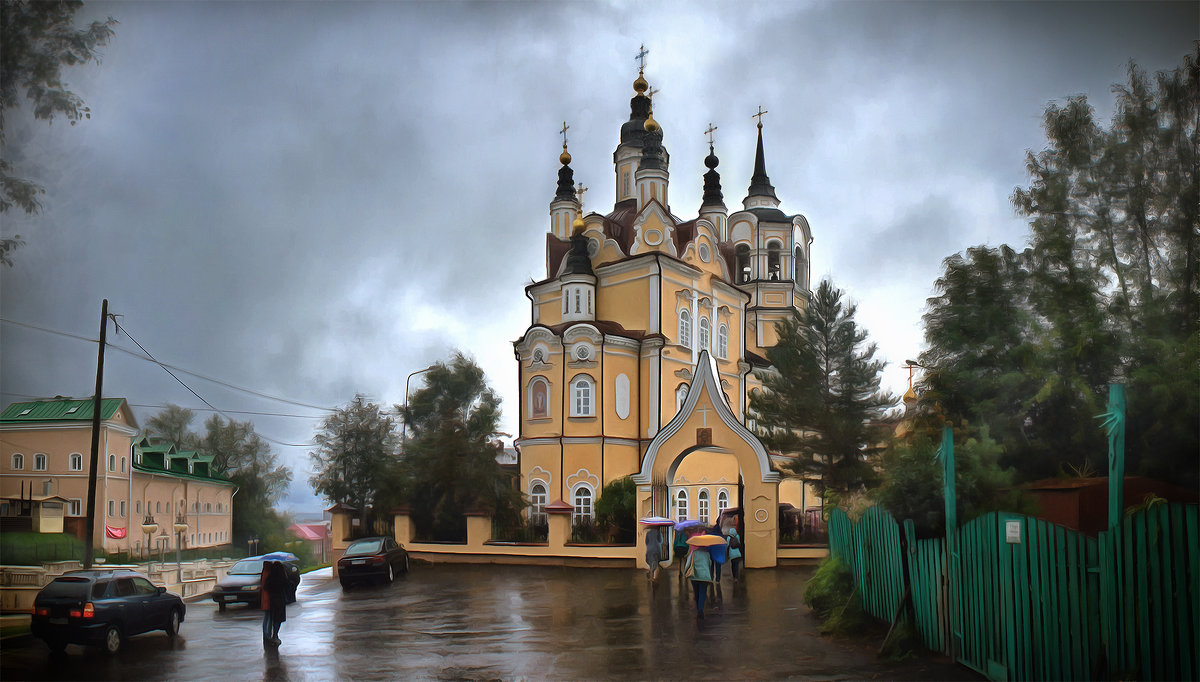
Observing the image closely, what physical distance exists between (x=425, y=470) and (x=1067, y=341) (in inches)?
765

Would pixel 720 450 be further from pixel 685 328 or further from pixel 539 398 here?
pixel 685 328

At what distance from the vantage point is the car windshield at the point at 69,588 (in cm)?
1105

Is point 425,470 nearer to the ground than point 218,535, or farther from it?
farther from it

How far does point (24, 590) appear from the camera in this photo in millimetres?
15688

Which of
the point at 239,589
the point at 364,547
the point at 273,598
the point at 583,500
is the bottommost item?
the point at 239,589

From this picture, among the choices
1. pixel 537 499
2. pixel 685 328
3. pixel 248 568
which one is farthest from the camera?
pixel 685 328

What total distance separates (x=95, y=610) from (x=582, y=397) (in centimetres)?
2074

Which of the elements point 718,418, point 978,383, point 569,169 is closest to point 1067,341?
point 978,383

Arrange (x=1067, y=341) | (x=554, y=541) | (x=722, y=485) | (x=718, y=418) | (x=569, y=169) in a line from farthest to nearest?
(x=569, y=169), (x=722, y=485), (x=554, y=541), (x=718, y=418), (x=1067, y=341)

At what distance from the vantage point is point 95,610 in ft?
36.3

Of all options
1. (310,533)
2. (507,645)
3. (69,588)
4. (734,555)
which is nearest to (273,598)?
(69,588)

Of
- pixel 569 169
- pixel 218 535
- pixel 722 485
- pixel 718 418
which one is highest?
pixel 569 169

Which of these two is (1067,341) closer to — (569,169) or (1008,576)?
(1008,576)

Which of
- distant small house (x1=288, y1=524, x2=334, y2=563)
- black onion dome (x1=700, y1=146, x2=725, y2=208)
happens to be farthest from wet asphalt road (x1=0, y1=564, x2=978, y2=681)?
distant small house (x1=288, y1=524, x2=334, y2=563)
